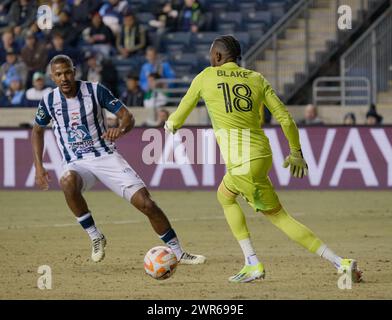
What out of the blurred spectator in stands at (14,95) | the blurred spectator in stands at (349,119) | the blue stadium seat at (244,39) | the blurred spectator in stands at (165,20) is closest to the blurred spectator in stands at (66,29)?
the blurred spectator in stands at (14,95)

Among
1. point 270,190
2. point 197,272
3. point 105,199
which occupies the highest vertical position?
point 270,190

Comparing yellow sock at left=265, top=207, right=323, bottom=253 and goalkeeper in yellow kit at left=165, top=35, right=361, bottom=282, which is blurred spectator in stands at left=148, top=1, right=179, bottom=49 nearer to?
goalkeeper in yellow kit at left=165, top=35, right=361, bottom=282

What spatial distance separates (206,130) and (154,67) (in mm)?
4963

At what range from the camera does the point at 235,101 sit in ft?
32.6

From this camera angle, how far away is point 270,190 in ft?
32.9

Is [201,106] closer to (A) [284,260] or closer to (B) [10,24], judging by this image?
(B) [10,24]

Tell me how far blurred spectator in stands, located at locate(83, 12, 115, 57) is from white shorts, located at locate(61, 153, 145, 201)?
14.2 m

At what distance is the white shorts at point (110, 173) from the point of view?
1138cm

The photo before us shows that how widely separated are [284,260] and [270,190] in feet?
6.86

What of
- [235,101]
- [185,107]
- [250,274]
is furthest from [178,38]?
[250,274]

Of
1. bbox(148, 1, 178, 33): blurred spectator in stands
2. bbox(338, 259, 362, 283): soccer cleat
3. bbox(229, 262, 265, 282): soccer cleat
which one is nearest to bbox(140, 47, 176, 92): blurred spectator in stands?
bbox(148, 1, 178, 33): blurred spectator in stands

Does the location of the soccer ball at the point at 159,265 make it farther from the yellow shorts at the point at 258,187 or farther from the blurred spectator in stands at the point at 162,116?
the blurred spectator in stands at the point at 162,116

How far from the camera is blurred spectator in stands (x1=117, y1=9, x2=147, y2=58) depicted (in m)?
25.2
